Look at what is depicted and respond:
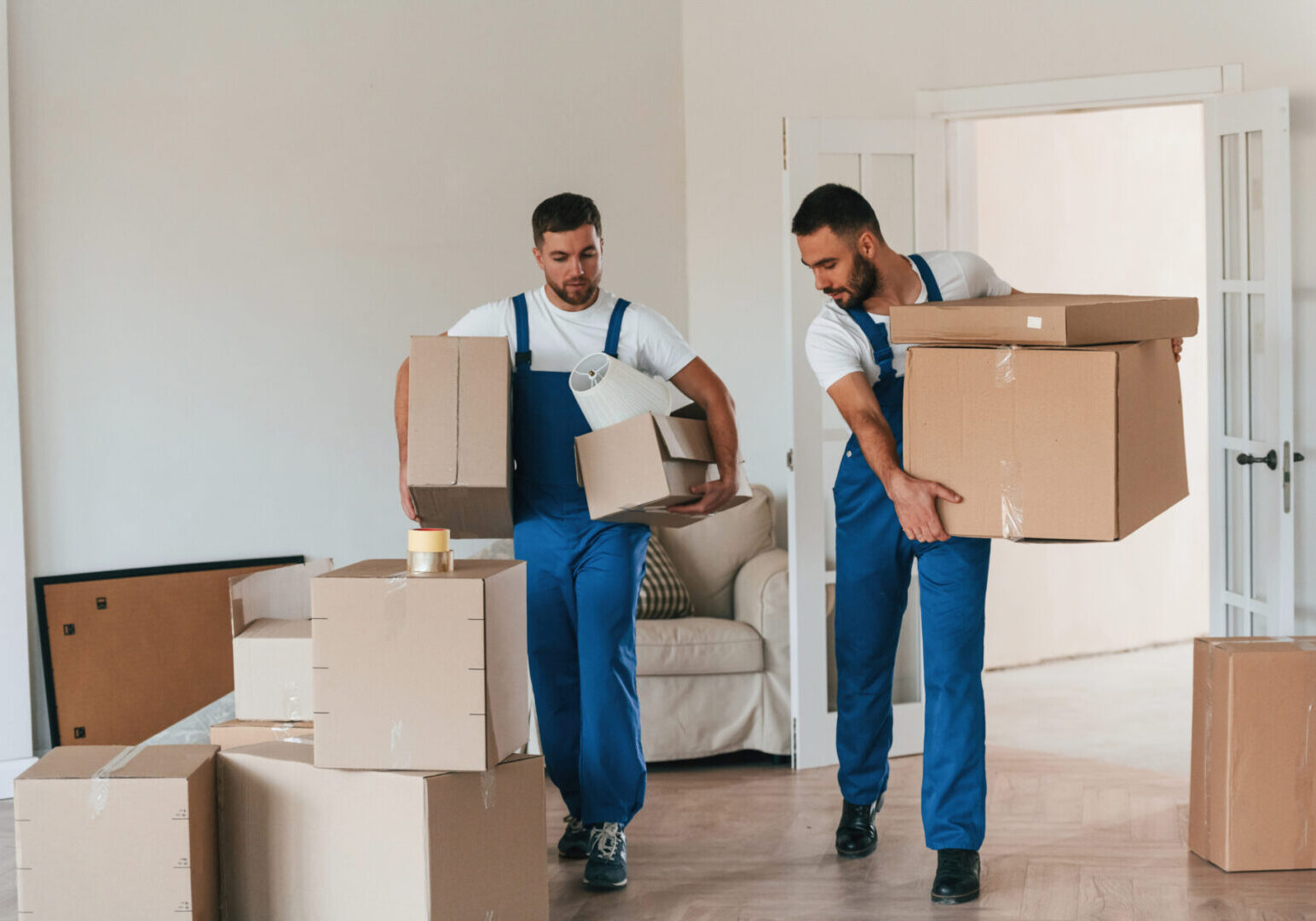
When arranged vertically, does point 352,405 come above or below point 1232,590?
above

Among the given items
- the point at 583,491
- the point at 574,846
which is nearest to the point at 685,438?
the point at 583,491

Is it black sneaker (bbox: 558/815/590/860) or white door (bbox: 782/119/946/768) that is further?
white door (bbox: 782/119/946/768)

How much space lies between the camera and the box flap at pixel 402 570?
7.37ft

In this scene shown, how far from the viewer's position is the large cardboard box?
2902 mm

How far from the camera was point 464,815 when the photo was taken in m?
2.32

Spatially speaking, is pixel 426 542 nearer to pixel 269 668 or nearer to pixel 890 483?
pixel 269 668

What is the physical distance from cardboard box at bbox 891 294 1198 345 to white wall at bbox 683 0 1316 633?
4.80ft

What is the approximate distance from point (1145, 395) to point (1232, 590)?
5.28 ft

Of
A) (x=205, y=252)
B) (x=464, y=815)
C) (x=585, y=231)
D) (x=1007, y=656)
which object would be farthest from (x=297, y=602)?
(x=1007, y=656)

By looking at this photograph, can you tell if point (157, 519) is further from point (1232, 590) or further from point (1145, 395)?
point (1232, 590)

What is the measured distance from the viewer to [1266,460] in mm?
3684

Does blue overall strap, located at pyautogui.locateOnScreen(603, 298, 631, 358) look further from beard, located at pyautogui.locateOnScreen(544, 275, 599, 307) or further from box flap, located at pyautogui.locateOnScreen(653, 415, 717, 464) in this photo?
box flap, located at pyautogui.locateOnScreen(653, 415, 717, 464)

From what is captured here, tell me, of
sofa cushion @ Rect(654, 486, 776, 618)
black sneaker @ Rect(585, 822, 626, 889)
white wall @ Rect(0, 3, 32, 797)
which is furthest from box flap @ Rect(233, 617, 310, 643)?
sofa cushion @ Rect(654, 486, 776, 618)

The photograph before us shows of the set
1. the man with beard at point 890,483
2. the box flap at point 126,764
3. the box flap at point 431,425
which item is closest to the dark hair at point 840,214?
the man with beard at point 890,483
